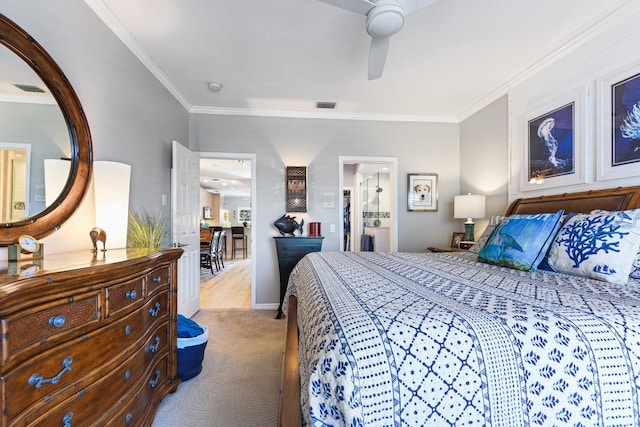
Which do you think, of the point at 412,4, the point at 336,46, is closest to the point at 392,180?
the point at 336,46

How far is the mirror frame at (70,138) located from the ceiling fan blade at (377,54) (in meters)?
1.93

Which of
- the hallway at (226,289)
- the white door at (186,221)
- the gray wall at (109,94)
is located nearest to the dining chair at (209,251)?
the hallway at (226,289)

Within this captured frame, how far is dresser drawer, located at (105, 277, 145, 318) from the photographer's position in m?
1.16

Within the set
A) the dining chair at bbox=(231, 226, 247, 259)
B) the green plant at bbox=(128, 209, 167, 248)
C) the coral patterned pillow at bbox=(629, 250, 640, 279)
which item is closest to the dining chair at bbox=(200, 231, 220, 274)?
the dining chair at bbox=(231, 226, 247, 259)

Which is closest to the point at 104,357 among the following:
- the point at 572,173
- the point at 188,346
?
the point at 188,346

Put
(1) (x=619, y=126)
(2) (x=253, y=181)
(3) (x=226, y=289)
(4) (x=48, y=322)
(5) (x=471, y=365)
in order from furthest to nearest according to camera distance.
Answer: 1. (3) (x=226, y=289)
2. (2) (x=253, y=181)
3. (1) (x=619, y=126)
4. (4) (x=48, y=322)
5. (5) (x=471, y=365)

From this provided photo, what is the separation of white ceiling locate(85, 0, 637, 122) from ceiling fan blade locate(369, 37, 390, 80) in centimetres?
32

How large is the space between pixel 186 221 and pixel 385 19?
2845 millimetres

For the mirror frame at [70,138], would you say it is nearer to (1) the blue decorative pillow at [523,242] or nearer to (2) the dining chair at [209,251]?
(1) the blue decorative pillow at [523,242]

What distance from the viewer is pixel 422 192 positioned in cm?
402

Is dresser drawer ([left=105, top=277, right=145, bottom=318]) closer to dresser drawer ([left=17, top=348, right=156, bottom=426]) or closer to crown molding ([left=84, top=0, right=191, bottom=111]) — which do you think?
dresser drawer ([left=17, top=348, right=156, bottom=426])

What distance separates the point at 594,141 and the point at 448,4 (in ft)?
5.11

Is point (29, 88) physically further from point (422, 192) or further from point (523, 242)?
point (422, 192)

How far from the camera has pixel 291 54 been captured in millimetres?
2508
